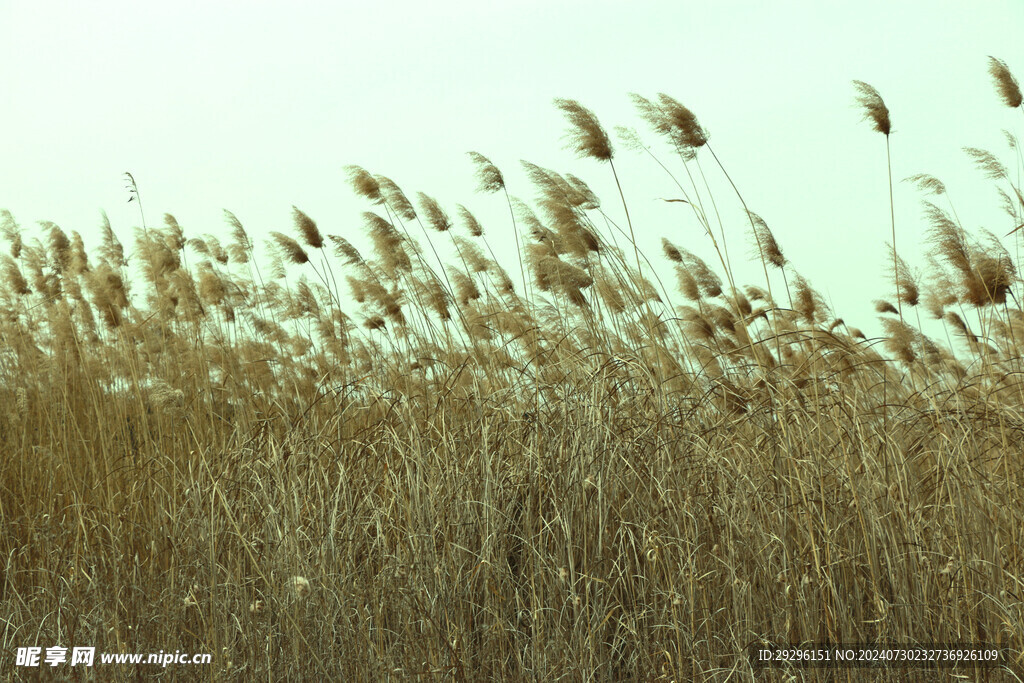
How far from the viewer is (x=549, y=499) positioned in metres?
3.25

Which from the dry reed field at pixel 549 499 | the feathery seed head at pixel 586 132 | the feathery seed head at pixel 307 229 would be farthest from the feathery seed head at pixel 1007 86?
the feathery seed head at pixel 307 229

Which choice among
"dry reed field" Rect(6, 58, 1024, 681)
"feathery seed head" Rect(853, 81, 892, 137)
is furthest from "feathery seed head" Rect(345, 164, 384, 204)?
"feathery seed head" Rect(853, 81, 892, 137)

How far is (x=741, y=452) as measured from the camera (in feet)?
12.2

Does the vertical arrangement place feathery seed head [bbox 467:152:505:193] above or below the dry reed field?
above

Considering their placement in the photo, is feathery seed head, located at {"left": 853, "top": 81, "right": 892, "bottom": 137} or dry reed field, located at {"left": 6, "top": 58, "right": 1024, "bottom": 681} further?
feathery seed head, located at {"left": 853, "top": 81, "right": 892, "bottom": 137}

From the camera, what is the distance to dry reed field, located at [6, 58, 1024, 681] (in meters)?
2.94

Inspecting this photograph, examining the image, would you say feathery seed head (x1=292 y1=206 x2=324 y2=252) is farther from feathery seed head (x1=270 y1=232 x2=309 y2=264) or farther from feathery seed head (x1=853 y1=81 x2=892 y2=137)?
feathery seed head (x1=853 y1=81 x2=892 y2=137)

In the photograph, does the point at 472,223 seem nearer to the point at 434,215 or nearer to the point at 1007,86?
the point at 434,215

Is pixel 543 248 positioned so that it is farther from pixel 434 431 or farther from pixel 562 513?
pixel 562 513

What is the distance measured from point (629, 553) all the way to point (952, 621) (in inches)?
42.8

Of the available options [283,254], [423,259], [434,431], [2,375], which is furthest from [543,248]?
[2,375]

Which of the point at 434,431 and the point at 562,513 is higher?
the point at 434,431

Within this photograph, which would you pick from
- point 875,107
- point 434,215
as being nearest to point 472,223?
point 434,215

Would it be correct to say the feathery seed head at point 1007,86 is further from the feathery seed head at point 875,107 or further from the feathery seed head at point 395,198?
the feathery seed head at point 395,198
